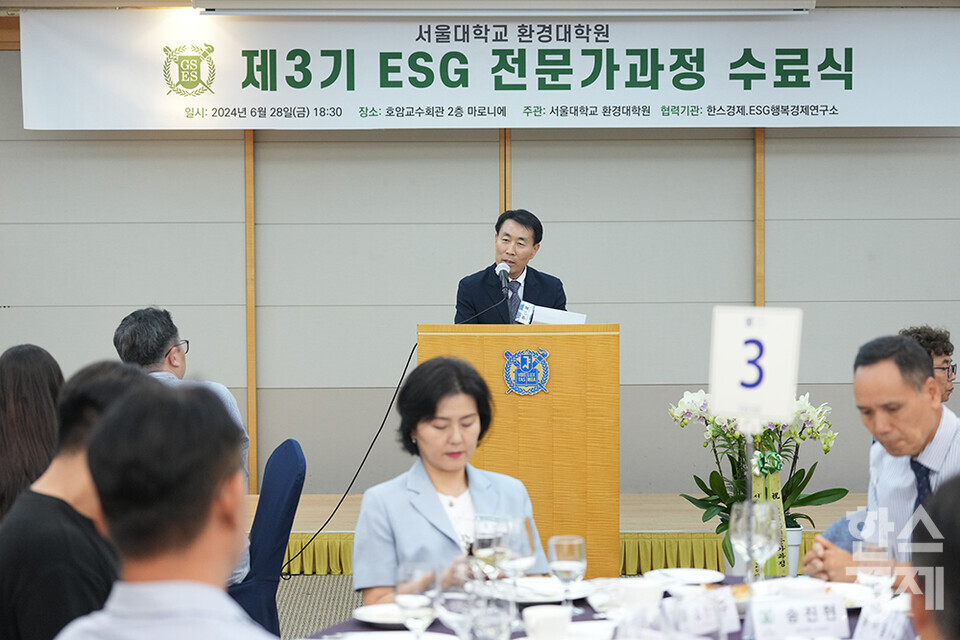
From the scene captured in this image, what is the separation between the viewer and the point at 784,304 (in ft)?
19.4

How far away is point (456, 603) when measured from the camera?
1.68m

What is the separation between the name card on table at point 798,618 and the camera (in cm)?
174

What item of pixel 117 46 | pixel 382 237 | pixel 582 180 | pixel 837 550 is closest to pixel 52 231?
pixel 117 46

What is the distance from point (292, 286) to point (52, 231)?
4.57ft

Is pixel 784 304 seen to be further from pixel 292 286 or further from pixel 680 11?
pixel 292 286

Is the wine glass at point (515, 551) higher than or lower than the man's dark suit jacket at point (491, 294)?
lower

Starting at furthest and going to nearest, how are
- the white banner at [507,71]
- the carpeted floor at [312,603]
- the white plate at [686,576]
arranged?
the white banner at [507,71] → the carpeted floor at [312,603] → the white plate at [686,576]

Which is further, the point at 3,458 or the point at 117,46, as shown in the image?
the point at 117,46

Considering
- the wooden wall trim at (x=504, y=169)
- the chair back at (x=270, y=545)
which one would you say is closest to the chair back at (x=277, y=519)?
the chair back at (x=270, y=545)

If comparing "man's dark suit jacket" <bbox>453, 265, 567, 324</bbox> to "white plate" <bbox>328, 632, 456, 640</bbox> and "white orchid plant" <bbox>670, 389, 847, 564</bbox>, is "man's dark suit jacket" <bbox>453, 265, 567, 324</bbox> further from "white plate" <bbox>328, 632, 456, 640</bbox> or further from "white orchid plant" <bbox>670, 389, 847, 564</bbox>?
"white plate" <bbox>328, 632, 456, 640</bbox>

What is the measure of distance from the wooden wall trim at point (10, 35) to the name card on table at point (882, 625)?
5.51 m

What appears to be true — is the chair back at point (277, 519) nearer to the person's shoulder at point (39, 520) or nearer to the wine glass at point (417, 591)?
the person's shoulder at point (39, 520)

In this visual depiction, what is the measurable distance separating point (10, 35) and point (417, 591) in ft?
17.0

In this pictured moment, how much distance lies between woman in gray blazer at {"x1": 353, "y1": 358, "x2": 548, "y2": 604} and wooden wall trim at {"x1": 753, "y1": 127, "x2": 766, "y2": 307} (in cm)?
366
